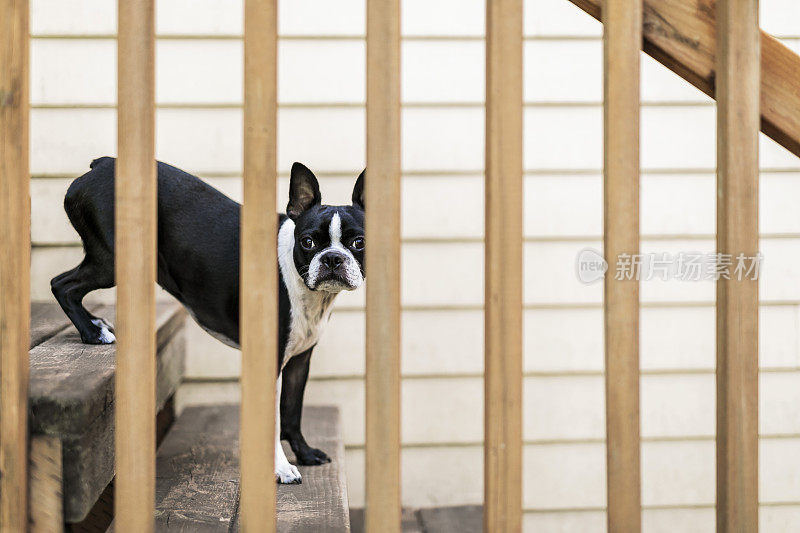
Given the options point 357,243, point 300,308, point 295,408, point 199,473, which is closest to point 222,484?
point 199,473

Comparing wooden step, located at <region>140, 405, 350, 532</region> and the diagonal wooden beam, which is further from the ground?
the diagonal wooden beam

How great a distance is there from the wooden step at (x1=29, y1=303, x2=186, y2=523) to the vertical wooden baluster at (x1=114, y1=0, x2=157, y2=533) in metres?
0.16

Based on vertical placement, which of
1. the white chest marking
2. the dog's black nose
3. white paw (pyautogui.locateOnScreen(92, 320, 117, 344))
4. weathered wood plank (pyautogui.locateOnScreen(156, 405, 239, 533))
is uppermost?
the dog's black nose

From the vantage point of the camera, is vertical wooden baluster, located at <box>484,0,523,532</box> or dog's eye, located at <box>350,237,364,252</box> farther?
dog's eye, located at <box>350,237,364,252</box>

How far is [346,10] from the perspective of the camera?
9.49 feet

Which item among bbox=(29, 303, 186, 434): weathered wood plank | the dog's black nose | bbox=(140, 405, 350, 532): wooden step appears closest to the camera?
bbox=(29, 303, 186, 434): weathered wood plank

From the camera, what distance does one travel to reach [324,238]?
178 cm

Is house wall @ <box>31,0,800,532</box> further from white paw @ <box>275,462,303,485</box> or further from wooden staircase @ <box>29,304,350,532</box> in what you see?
white paw @ <box>275,462,303,485</box>

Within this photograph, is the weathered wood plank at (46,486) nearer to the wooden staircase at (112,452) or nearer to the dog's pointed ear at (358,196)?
the wooden staircase at (112,452)

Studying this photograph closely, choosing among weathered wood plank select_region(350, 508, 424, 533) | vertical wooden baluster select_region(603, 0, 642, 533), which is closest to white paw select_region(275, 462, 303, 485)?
vertical wooden baluster select_region(603, 0, 642, 533)

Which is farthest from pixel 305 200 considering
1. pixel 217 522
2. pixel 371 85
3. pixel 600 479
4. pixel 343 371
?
pixel 600 479

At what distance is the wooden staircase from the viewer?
1282 millimetres

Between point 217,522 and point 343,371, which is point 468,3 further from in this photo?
point 217,522

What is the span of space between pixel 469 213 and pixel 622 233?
1711 mm
